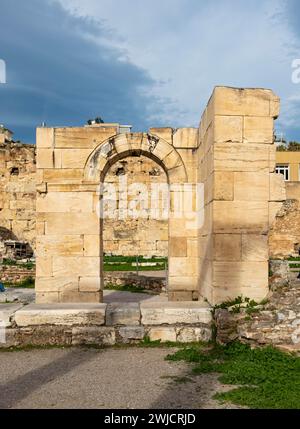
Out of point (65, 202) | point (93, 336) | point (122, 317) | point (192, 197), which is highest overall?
point (192, 197)

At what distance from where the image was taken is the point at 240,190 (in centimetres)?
714

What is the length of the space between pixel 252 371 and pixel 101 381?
5.76ft

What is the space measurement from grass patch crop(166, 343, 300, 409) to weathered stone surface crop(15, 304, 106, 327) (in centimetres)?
142

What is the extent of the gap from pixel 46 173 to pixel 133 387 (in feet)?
14.5

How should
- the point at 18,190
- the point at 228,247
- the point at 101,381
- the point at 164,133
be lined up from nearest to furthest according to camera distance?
the point at 101,381 < the point at 228,247 < the point at 164,133 < the point at 18,190

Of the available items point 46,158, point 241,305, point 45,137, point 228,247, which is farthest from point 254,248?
point 45,137

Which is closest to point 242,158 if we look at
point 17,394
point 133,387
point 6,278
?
point 133,387

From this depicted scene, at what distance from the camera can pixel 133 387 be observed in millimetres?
4957

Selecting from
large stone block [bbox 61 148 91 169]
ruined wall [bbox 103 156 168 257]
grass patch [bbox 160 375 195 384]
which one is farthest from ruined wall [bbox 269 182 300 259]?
grass patch [bbox 160 375 195 384]

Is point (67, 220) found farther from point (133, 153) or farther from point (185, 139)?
point (185, 139)

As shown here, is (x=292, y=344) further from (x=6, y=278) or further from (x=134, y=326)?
(x=6, y=278)

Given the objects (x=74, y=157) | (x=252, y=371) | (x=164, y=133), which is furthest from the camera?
(x=164, y=133)

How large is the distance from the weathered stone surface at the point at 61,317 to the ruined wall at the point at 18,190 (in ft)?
71.9

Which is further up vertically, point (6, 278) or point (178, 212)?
point (178, 212)
